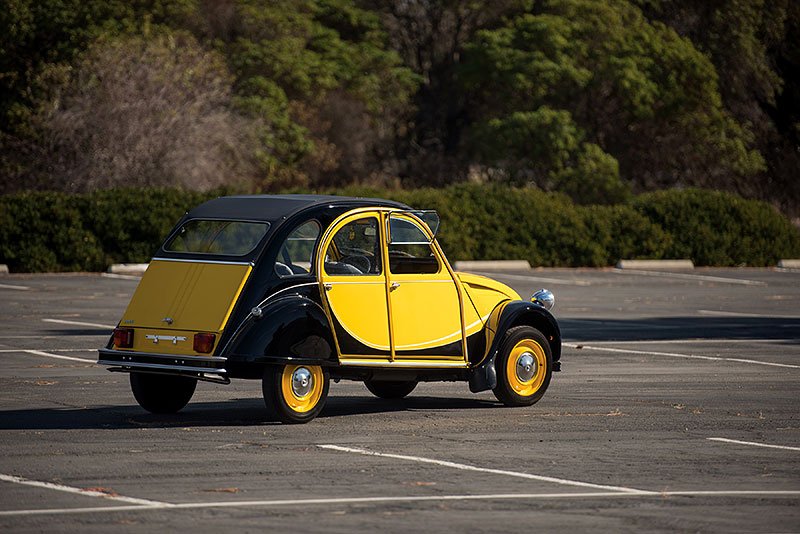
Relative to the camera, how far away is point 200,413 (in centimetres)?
1361

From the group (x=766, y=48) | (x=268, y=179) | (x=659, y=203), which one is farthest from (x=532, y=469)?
(x=766, y=48)

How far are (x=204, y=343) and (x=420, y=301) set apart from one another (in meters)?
2.16

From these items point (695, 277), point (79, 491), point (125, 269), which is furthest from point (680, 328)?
point (125, 269)

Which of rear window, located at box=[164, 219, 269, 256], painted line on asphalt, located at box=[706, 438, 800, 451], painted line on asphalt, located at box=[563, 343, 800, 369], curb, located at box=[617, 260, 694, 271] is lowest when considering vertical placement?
painted line on asphalt, located at box=[706, 438, 800, 451]

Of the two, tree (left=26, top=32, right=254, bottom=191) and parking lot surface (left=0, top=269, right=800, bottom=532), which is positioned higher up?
tree (left=26, top=32, right=254, bottom=191)

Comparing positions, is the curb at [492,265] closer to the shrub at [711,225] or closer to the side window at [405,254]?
the shrub at [711,225]

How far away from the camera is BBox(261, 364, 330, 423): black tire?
41.3ft

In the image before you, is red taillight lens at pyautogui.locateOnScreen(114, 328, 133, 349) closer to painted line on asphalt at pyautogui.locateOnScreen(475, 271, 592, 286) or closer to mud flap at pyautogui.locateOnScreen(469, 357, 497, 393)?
mud flap at pyautogui.locateOnScreen(469, 357, 497, 393)

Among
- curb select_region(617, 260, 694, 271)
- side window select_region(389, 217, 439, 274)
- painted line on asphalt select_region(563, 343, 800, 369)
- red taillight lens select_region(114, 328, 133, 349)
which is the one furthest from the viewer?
curb select_region(617, 260, 694, 271)

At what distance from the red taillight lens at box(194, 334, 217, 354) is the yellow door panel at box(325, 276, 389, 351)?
112cm

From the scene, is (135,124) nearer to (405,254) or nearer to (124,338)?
(405,254)

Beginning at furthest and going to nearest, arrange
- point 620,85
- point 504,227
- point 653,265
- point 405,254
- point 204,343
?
point 620,85
point 653,265
point 504,227
point 405,254
point 204,343

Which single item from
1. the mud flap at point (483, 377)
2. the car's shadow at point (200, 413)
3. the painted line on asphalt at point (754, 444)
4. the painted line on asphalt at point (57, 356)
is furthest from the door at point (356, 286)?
the painted line on asphalt at point (57, 356)

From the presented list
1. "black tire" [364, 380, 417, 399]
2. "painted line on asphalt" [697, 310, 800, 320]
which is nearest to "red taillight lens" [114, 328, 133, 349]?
"black tire" [364, 380, 417, 399]
